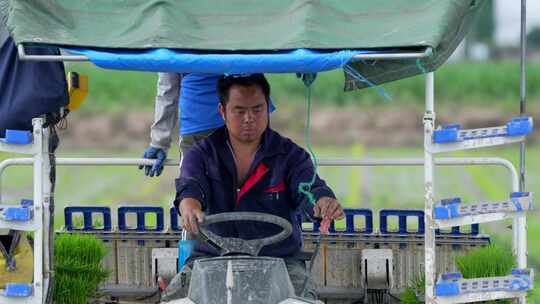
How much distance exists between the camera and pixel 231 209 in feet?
22.0

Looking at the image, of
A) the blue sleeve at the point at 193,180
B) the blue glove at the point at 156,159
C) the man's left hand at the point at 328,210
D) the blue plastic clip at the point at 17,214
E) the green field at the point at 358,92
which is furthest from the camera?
the green field at the point at 358,92

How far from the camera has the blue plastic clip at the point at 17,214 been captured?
613cm

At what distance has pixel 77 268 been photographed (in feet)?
25.0

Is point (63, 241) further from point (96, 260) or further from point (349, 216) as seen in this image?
point (349, 216)

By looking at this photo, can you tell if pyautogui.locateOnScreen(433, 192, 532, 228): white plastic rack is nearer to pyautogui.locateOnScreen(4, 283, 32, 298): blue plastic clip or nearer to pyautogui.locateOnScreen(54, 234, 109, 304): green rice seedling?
pyautogui.locateOnScreen(4, 283, 32, 298): blue plastic clip

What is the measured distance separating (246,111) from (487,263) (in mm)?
1826

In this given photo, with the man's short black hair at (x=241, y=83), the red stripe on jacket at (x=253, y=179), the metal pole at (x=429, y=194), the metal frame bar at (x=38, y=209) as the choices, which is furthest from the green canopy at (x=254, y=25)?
the red stripe on jacket at (x=253, y=179)

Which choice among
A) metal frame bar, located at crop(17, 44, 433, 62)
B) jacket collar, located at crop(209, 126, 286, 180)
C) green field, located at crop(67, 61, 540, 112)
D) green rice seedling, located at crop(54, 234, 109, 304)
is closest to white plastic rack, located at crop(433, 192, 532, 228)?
metal frame bar, located at crop(17, 44, 433, 62)

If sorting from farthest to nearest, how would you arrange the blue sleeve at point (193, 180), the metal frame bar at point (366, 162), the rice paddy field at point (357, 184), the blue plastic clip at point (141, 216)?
the rice paddy field at point (357, 184)
the blue plastic clip at point (141, 216)
the metal frame bar at point (366, 162)
the blue sleeve at point (193, 180)

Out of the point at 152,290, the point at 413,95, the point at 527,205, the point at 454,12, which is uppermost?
the point at 413,95

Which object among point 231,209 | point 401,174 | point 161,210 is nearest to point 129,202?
point 401,174

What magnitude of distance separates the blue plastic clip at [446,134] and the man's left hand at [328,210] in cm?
66

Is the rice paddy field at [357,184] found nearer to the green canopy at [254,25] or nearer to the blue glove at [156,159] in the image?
the blue glove at [156,159]

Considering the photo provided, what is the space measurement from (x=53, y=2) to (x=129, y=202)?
16.6m
